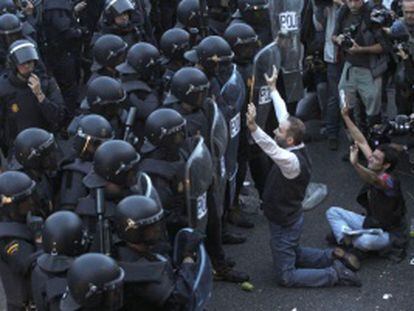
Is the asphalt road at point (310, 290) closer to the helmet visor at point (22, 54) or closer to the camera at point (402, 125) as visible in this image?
the camera at point (402, 125)

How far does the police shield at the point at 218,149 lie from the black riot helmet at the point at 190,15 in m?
2.03

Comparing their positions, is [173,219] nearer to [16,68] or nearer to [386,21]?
[16,68]

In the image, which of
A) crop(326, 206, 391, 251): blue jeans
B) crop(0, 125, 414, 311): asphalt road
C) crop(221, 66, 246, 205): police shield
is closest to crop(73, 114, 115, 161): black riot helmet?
crop(221, 66, 246, 205): police shield

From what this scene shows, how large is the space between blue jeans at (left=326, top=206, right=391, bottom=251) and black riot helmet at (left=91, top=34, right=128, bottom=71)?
2.40 meters

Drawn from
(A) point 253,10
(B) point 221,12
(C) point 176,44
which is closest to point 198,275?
(C) point 176,44

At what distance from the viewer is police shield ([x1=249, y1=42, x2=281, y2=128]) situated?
25.3 feet

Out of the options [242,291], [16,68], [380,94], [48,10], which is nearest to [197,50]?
[16,68]

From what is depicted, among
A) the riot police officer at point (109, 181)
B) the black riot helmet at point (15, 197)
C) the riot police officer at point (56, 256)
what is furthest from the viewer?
the riot police officer at point (109, 181)

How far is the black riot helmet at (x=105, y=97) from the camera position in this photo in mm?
6547

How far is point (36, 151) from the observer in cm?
568

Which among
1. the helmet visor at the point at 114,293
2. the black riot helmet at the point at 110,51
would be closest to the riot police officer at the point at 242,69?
the black riot helmet at the point at 110,51

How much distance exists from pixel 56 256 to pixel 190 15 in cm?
442

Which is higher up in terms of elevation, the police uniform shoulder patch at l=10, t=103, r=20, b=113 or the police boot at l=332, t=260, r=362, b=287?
the police uniform shoulder patch at l=10, t=103, r=20, b=113

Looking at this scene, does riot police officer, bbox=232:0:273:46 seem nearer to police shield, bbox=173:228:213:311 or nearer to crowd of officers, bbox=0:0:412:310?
crowd of officers, bbox=0:0:412:310
